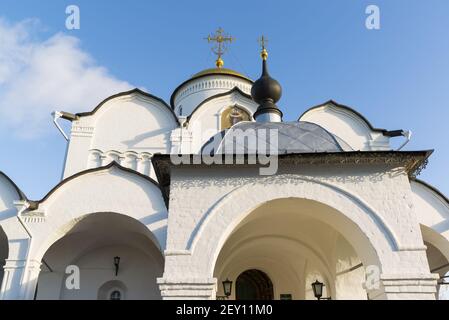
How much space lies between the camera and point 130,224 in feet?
27.2

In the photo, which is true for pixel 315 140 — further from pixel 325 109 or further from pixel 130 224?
pixel 325 109

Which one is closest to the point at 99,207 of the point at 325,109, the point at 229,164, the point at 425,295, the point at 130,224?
the point at 130,224

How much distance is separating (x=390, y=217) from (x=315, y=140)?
1369 millimetres

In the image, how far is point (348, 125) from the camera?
1180 cm

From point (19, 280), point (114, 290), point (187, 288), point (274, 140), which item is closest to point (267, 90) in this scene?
point (274, 140)

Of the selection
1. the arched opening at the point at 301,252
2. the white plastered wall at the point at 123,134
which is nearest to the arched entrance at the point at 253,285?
the arched opening at the point at 301,252

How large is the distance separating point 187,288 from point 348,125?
29.5 feet

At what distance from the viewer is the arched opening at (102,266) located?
9250 mm

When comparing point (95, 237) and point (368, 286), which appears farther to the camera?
point (95, 237)

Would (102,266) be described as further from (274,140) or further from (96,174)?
(274,140)

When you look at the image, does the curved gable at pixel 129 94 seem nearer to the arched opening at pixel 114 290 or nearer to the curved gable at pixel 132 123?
the curved gable at pixel 132 123

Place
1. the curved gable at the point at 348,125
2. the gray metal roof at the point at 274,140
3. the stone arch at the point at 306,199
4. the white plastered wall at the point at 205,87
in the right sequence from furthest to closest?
the white plastered wall at the point at 205,87 < the curved gable at the point at 348,125 < the gray metal roof at the point at 274,140 < the stone arch at the point at 306,199

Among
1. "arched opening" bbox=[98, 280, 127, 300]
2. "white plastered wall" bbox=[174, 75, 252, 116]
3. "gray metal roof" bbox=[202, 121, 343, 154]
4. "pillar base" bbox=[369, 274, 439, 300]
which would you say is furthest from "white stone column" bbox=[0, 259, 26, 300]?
"white plastered wall" bbox=[174, 75, 252, 116]

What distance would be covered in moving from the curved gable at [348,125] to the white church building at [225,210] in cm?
4
